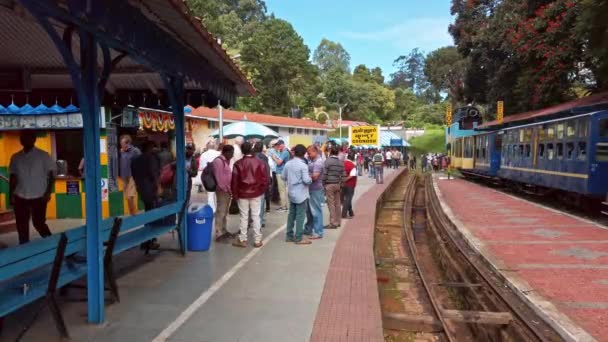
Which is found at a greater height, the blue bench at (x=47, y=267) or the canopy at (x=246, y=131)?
the canopy at (x=246, y=131)

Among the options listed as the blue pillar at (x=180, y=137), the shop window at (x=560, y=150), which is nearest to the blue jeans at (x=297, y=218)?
the blue pillar at (x=180, y=137)

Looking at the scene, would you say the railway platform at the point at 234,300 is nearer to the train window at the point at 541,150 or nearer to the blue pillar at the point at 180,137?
the blue pillar at the point at 180,137

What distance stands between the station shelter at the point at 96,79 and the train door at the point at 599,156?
903 cm

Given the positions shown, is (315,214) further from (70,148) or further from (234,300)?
(70,148)

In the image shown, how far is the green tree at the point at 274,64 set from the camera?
4844 centimetres

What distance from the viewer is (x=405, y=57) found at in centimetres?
14550

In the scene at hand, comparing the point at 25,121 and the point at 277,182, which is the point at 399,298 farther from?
the point at 25,121

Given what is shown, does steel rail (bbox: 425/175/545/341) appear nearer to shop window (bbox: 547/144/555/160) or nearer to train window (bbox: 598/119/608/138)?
shop window (bbox: 547/144/555/160)

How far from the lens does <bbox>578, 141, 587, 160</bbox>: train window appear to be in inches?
536

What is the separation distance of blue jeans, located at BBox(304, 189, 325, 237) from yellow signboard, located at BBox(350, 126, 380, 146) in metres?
16.8

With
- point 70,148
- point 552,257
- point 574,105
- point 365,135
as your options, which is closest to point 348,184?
point 552,257

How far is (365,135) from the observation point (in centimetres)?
2677

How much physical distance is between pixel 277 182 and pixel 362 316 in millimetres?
9827

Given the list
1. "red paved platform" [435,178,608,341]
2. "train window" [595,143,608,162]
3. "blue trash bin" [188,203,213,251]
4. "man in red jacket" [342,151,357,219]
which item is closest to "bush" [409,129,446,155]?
"red paved platform" [435,178,608,341]
